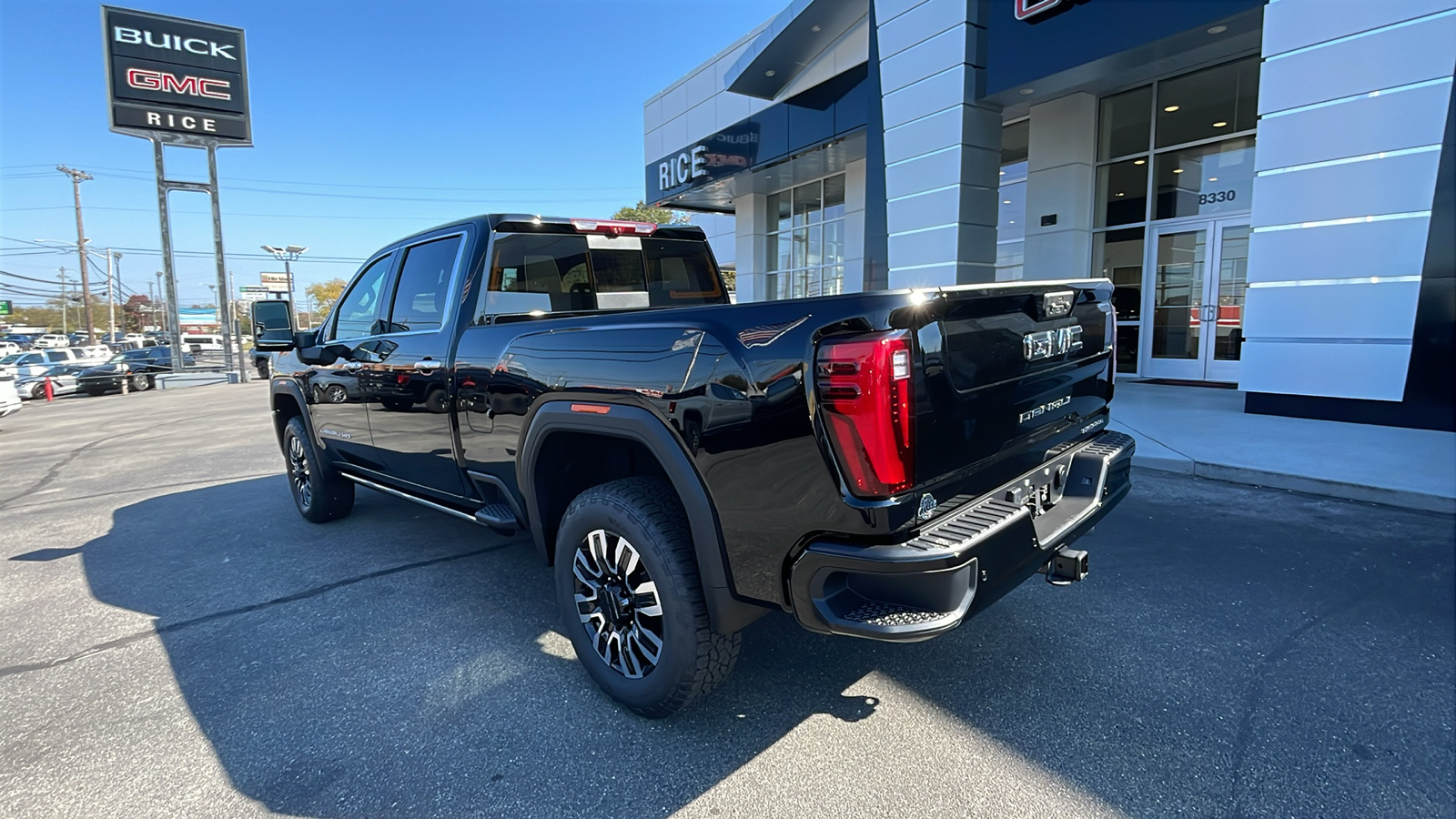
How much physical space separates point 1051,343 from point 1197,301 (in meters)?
10.7

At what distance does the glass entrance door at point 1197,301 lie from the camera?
10.9 m

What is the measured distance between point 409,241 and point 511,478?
1856 mm

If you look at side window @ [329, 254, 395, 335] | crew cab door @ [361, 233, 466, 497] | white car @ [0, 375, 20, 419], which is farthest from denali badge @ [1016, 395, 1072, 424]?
white car @ [0, 375, 20, 419]

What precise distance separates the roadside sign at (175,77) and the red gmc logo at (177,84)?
2 cm

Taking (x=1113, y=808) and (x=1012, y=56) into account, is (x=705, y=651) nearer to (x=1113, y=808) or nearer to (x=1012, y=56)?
(x=1113, y=808)

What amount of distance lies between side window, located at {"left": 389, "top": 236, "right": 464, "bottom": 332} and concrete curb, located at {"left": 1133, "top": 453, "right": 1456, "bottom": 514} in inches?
215

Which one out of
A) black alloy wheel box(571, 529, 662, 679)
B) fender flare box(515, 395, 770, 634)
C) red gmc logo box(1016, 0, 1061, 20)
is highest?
red gmc logo box(1016, 0, 1061, 20)

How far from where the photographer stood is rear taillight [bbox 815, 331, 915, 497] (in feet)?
6.35

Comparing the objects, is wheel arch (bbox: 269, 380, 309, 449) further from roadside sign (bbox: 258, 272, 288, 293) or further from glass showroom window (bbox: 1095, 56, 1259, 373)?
roadside sign (bbox: 258, 272, 288, 293)

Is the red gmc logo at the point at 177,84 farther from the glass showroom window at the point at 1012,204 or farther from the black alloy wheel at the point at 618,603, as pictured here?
the black alloy wheel at the point at 618,603

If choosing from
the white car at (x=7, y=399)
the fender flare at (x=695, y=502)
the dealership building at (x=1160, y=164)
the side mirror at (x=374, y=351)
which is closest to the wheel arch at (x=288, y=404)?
the side mirror at (x=374, y=351)

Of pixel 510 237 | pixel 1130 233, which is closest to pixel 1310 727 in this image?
pixel 510 237

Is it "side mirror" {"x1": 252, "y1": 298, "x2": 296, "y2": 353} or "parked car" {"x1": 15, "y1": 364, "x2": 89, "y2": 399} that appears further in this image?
"parked car" {"x1": 15, "y1": 364, "x2": 89, "y2": 399}

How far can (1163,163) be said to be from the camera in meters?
11.5
